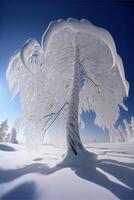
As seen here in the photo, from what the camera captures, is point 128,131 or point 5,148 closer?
point 128,131

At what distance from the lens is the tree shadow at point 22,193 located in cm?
193

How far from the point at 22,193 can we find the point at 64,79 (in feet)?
3.88

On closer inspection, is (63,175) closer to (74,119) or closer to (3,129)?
(74,119)

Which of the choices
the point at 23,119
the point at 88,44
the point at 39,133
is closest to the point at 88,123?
the point at 39,133

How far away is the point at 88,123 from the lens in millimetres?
2436

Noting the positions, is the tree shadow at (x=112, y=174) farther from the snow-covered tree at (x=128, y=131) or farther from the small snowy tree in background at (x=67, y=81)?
the small snowy tree in background at (x=67, y=81)

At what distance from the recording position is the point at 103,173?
2107mm

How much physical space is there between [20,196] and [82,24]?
1607mm

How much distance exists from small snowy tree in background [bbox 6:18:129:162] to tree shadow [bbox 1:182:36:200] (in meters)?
0.54

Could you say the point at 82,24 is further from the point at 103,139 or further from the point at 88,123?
the point at 103,139

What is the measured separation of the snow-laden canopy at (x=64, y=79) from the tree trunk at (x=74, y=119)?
0.07 m

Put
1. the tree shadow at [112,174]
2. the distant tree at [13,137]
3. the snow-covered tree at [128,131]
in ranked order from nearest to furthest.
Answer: the tree shadow at [112,174]
the snow-covered tree at [128,131]
the distant tree at [13,137]

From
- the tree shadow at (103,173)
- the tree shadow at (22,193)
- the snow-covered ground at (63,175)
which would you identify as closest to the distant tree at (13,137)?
the snow-covered ground at (63,175)

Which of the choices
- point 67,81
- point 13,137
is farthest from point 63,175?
point 67,81
